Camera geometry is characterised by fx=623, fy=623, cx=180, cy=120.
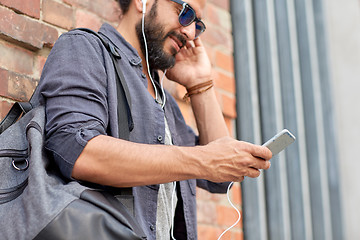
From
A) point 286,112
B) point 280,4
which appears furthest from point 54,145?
point 280,4

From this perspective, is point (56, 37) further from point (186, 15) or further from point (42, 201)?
point (42, 201)

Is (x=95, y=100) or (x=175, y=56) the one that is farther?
(x=175, y=56)

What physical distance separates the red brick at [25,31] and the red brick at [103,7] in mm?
184

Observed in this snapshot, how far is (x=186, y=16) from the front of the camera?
2.02 m

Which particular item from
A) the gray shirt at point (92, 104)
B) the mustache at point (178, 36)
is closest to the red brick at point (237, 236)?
the gray shirt at point (92, 104)

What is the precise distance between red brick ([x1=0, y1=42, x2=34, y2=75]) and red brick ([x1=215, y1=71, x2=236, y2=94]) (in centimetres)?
96

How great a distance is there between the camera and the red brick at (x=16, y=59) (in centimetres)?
188

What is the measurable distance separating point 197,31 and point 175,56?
0.41 ft

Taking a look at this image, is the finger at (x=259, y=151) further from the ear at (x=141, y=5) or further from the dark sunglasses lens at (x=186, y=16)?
the ear at (x=141, y=5)

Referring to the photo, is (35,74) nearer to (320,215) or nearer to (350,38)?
(320,215)

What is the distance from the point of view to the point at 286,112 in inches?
124

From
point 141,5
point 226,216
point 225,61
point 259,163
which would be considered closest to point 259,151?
Answer: point 259,163

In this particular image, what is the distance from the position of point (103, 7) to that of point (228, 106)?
77cm

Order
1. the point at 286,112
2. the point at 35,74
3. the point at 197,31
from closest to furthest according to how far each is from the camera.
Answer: the point at 35,74, the point at 197,31, the point at 286,112
